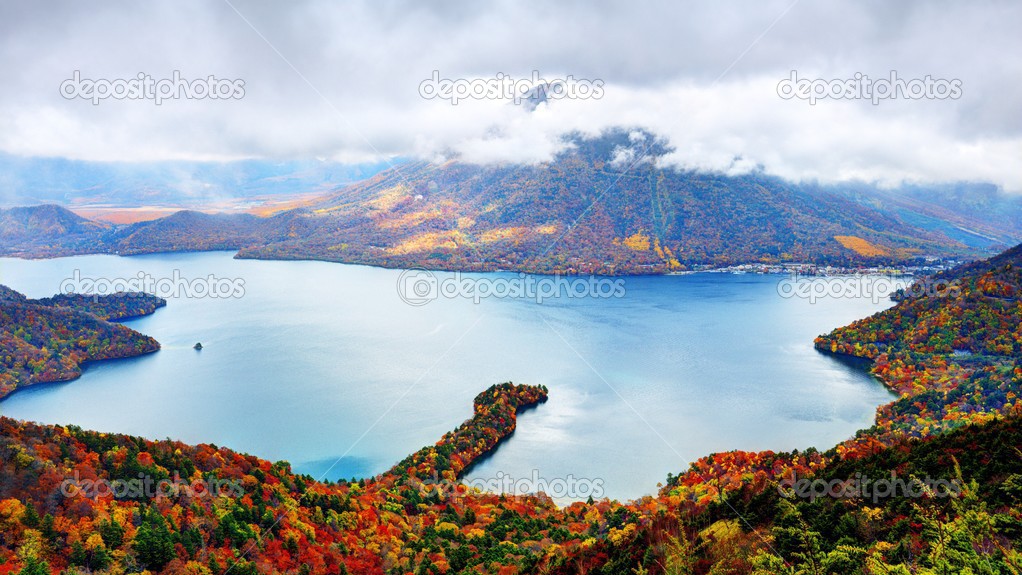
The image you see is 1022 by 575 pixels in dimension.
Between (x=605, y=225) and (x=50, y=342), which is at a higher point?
(x=605, y=225)

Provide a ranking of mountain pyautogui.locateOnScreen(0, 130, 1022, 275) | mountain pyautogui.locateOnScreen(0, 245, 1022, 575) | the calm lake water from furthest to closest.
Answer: mountain pyautogui.locateOnScreen(0, 130, 1022, 275)
the calm lake water
mountain pyautogui.locateOnScreen(0, 245, 1022, 575)

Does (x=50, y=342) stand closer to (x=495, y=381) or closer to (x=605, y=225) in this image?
(x=495, y=381)

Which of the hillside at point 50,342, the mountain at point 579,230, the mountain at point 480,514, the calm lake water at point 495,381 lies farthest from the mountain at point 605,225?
the mountain at point 480,514

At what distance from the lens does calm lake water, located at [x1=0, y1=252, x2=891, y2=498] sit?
154ft

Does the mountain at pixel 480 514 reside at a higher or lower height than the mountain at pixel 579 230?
lower

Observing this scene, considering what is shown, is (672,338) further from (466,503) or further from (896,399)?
(466,503)

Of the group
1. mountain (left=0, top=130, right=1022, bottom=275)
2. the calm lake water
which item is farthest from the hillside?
mountain (left=0, top=130, right=1022, bottom=275)

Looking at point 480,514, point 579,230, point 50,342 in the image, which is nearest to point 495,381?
point 480,514

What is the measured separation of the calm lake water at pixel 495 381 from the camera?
154 ft

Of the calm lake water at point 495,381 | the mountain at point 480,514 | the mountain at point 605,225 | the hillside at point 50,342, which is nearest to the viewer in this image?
the mountain at point 480,514

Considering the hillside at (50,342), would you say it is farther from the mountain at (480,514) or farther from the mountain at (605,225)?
the mountain at (605,225)

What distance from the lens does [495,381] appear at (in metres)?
61.6

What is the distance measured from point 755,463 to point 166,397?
5178 cm

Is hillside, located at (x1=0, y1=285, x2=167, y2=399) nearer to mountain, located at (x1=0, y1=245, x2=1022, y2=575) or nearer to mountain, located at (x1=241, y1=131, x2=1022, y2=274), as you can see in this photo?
mountain, located at (x1=0, y1=245, x2=1022, y2=575)
